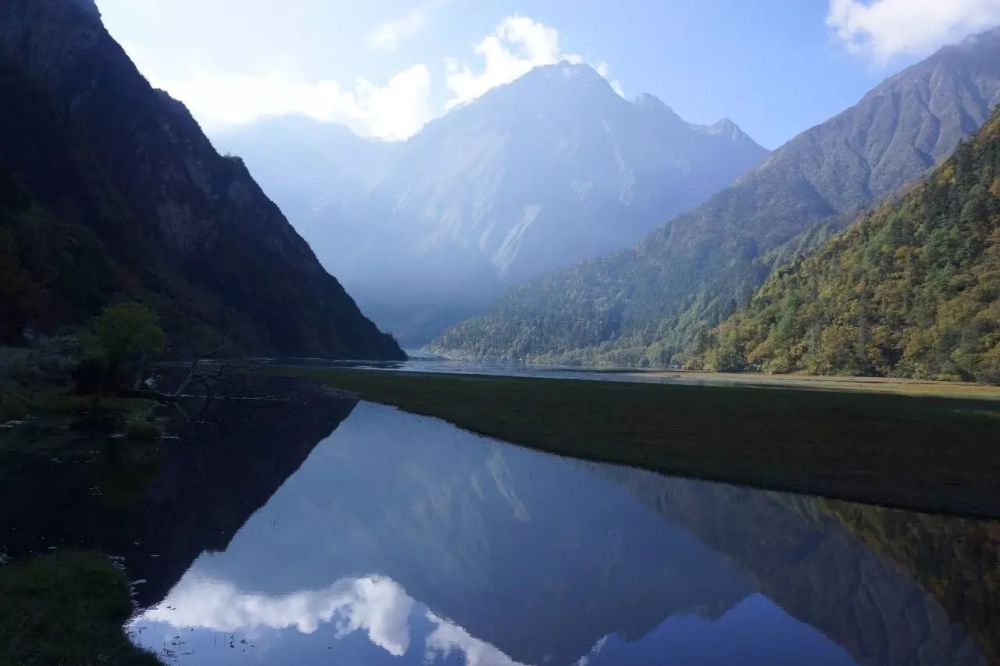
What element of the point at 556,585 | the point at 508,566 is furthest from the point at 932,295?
the point at 556,585

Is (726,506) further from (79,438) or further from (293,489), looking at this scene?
(79,438)

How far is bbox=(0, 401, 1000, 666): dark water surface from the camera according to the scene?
16.2m

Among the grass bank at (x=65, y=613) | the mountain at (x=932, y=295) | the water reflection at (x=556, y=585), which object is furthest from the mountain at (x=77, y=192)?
the mountain at (x=932, y=295)

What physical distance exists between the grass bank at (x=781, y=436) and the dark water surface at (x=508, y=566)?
405 centimetres

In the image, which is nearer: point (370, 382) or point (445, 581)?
point (445, 581)

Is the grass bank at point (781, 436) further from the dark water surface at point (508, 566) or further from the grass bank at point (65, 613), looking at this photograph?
the grass bank at point (65, 613)

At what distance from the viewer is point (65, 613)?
Answer: 583 inches

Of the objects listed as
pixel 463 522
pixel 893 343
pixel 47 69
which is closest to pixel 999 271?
pixel 893 343

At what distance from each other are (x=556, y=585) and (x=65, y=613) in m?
12.8

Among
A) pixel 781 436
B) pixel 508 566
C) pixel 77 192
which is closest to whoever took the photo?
pixel 508 566

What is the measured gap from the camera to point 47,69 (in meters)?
173

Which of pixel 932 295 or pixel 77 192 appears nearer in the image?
pixel 77 192

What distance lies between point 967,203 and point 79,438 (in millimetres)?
199238

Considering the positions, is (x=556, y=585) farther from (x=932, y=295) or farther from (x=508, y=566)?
(x=932, y=295)
